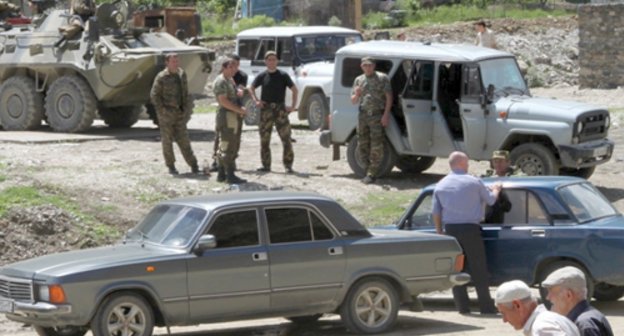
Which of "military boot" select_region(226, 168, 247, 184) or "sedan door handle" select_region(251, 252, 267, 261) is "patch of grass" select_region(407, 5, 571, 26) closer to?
"military boot" select_region(226, 168, 247, 184)

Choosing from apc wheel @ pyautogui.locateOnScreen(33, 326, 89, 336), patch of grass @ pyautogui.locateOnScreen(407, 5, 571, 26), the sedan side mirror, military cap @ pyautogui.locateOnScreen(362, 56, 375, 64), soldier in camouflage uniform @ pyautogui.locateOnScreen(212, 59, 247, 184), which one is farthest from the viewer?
patch of grass @ pyautogui.locateOnScreen(407, 5, 571, 26)

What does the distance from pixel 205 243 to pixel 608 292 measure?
4531mm

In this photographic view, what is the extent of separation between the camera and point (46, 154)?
22.5 metres

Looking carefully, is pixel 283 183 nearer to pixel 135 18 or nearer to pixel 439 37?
pixel 135 18

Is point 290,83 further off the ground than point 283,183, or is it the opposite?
point 290,83

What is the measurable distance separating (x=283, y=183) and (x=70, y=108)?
675 cm

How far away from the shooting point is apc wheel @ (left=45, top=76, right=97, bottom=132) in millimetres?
25688

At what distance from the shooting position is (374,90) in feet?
67.2

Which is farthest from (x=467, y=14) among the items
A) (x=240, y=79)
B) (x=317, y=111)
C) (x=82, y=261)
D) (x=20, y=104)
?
(x=82, y=261)

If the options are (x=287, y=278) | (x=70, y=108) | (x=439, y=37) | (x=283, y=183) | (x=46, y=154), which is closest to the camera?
(x=287, y=278)

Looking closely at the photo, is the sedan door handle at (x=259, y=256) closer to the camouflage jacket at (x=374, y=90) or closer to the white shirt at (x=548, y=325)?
the white shirt at (x=548, y=325)

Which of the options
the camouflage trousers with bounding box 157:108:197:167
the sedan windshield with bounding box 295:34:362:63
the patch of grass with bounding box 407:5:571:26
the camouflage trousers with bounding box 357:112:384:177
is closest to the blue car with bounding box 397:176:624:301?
the camouflage trousers with bounding box 357:112:384:177

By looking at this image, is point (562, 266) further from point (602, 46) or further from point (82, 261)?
point (602, 46)

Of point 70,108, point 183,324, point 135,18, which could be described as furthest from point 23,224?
point 135,18
